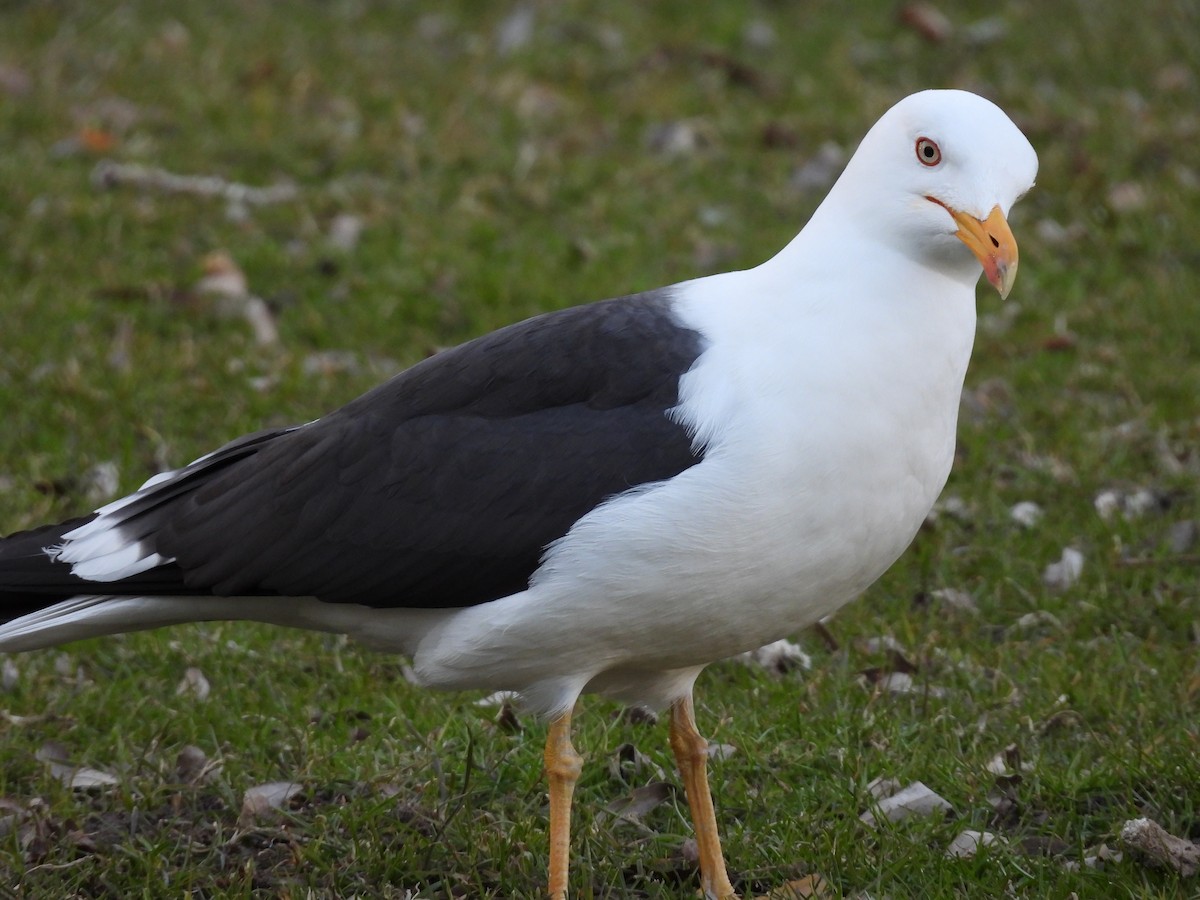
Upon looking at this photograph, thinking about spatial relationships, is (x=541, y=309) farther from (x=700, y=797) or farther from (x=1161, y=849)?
(x=1161, y=849)

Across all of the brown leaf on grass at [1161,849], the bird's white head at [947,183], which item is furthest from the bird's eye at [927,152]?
the brown leaf on grass at [1161,849]

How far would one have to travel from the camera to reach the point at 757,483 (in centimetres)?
355

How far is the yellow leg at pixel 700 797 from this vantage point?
399 cm

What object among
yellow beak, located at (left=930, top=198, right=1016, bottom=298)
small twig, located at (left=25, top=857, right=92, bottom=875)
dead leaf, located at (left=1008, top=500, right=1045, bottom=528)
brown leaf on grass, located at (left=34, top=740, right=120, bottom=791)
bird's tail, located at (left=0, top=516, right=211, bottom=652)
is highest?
yellow beak, located at (left=930, top=198, right=1016, bottom=298)

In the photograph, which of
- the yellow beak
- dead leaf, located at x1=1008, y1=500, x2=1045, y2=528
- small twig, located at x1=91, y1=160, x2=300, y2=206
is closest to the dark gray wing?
the yellow beak

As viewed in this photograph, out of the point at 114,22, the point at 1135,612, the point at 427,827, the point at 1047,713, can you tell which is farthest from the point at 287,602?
the point at 114,22

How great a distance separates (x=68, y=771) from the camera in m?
4.53

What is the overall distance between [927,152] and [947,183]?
0.10 m

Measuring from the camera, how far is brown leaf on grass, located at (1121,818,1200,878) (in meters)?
3.79

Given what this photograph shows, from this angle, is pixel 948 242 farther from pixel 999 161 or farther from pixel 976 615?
pixel 976 615

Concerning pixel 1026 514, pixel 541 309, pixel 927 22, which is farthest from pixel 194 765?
pixel 927 22

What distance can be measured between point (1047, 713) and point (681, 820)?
1.08 metres

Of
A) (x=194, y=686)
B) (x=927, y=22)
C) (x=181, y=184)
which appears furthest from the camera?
(x=927, y=22)

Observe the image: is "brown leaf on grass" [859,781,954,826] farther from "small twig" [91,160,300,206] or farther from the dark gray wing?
"small twig" [91,160,300,206]
